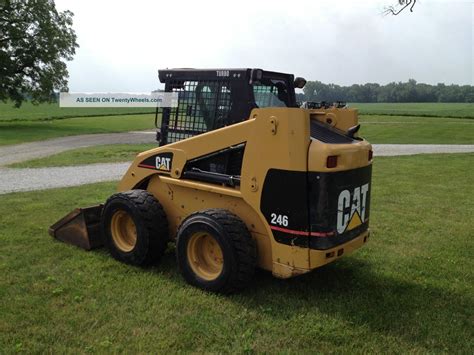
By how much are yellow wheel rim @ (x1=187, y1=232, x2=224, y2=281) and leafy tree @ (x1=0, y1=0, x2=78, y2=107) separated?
104 feet

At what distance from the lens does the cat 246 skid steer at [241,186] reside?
4.19 m

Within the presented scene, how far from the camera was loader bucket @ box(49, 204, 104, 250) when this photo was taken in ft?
19.2

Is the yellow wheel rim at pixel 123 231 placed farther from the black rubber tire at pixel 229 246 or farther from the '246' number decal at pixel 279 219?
the '246' number decal at pixel 279 219

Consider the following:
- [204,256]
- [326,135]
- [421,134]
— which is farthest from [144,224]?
[421,134]

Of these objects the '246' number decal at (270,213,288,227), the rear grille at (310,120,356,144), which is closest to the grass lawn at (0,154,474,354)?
the '246' number decal at (270,213,288,227)

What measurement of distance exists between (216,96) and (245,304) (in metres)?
2.16

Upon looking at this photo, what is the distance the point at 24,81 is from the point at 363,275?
33.7 metres

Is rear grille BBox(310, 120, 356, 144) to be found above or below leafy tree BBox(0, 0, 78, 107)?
below

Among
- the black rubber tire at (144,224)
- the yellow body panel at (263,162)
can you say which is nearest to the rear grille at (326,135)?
the yellow body panel at (263,162)

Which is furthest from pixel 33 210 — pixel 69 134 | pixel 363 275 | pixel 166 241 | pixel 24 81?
pixel 24 81

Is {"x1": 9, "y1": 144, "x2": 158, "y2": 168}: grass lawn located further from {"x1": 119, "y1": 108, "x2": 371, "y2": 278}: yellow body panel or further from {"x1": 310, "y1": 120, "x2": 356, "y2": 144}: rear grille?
{"x1": 310, "y1": 120, "x2": 356, "y2": 144}: rear grille

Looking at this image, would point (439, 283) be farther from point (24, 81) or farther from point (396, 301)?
point (24, 81)

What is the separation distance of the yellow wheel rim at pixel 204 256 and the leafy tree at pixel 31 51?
104 ft

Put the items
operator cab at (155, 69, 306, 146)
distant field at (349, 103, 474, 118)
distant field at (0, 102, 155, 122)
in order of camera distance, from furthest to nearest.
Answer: distant field at (349, 103, 474, 118) → distant field at (0, 102, 155, 122) → operator cab at (155, 69, 306, 146)
